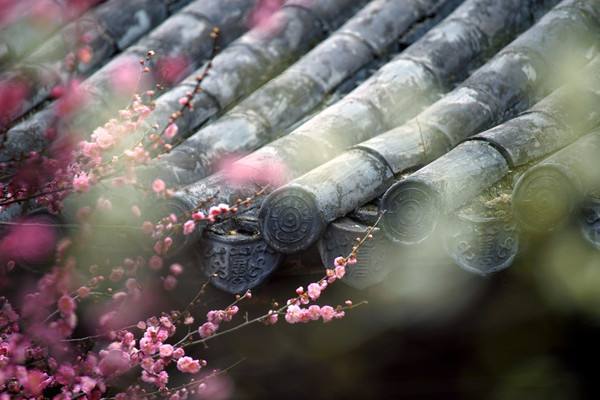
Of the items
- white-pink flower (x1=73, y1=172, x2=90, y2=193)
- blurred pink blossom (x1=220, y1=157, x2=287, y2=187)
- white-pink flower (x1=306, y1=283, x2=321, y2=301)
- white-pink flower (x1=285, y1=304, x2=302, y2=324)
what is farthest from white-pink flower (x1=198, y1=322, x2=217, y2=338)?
white-pink flower (x1=73, y1=172, x2=90, y2=193)

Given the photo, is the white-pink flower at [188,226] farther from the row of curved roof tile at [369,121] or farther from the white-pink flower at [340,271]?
the white-pink flower at [340,271]

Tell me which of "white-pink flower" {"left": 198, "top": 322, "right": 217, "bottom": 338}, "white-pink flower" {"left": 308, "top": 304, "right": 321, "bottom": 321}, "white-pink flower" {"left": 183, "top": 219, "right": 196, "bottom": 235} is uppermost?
"white-pink flower" {"left": 183, "top": 219, "right": 196, "bottom": 235}

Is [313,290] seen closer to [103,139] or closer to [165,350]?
[165,350]

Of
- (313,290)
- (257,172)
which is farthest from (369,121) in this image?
(313,290)

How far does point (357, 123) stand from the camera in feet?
12.4

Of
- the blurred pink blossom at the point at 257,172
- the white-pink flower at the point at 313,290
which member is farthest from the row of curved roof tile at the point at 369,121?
the white-pink flower at the point at 313,290

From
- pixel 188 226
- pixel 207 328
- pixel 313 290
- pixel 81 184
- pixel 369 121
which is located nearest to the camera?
pixel 81 184

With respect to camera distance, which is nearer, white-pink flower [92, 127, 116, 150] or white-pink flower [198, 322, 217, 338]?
white-pink flower [92, 127, 116, 150]

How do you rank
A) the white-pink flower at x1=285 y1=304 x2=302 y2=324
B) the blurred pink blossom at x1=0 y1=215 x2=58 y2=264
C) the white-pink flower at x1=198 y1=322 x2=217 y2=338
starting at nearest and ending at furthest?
1. the blurred pink blossom at x1=0 y1=215 x2=58 y2=264
2. the white-pink flower at x1=285 y1=304 x2=302 y2=324
3. the white-pink flower at x1=198 y1=322 x2=217 y2=338

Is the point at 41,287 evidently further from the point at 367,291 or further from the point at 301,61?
the point at 301,61

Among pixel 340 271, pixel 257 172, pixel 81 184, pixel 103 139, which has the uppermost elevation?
pixel 103 139

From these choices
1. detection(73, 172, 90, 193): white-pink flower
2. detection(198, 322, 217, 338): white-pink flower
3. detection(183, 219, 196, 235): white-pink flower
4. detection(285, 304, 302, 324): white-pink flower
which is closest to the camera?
detection(73, 172, 90, 193): white-pink flower

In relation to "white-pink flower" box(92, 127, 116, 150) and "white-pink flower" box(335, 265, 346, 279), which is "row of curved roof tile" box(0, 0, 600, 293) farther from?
"white-pink flower" box(92, 127, 116, 150)

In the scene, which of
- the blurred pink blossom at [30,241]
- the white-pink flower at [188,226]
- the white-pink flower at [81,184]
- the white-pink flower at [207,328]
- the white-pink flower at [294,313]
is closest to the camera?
the white-pink flower at [81,184]
